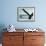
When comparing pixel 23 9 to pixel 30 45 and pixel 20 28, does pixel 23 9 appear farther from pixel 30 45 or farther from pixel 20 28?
pixel 30 45

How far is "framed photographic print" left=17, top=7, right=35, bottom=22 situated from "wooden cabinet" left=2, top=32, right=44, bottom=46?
658 millimetres

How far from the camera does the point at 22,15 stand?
4.35 metres

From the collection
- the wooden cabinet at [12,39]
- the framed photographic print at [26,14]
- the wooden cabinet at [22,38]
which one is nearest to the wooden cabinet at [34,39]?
the wooden cabinet at [22,38]

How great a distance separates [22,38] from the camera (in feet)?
12.6

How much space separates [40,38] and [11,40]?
856 millimetres

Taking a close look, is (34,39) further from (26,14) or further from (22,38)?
(26,14)

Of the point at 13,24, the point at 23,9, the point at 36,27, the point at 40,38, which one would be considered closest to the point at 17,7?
the point at 23,9

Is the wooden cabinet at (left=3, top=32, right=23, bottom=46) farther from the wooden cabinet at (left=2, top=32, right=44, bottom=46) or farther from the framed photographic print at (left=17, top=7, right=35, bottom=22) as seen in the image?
the framed photographic print at (left=17, top=7, right=35, bottom=22)

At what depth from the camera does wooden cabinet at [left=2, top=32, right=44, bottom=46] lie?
12.6 ft

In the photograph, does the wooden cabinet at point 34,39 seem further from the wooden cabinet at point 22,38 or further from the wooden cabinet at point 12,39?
the wooden cabinet at point 12,39

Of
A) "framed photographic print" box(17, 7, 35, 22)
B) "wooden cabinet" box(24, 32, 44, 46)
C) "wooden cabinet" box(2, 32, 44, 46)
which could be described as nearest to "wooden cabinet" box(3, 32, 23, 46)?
"wooden cabinet" box(2, 32, 44, 46)

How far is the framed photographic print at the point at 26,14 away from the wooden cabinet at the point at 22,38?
658mm

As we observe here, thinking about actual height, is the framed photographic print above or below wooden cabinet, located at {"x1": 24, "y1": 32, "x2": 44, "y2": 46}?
above

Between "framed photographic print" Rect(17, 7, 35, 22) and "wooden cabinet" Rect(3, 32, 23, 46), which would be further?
"framed photographic print" Rect(17, 7, 35, 22)
